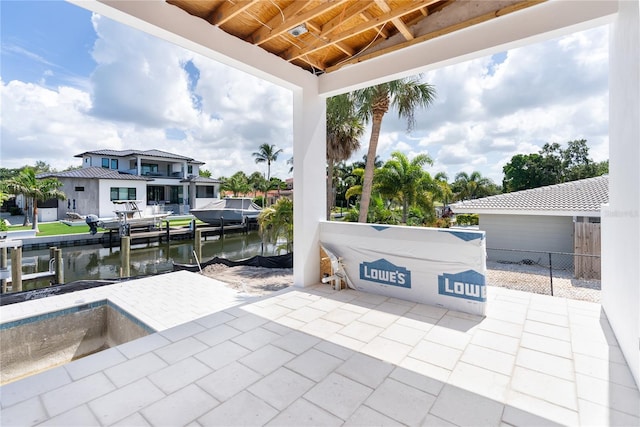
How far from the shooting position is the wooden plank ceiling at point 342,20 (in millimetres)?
2846

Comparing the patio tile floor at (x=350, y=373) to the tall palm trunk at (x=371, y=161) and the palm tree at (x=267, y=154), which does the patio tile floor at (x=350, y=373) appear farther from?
the palm tree at (x=267, y=154)

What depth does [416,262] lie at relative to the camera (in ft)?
12.2

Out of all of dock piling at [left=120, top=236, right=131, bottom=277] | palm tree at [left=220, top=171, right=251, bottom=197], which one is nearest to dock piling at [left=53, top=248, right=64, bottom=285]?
dock piling at [left=120, top=236, right=131, bottom=277]

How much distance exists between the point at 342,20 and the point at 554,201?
10511 mm

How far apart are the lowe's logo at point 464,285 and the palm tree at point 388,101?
454 cm

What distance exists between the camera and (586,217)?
864 centimetres

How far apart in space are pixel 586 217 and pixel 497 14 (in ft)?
29.0

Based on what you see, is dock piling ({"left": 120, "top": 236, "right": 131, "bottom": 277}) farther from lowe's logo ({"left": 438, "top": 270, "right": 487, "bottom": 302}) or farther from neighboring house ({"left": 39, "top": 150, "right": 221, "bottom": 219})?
neighboring house ({"left": 39, "top": 150, "right": 221, "bottom": 219})

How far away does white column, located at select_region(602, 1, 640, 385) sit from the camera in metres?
2.03

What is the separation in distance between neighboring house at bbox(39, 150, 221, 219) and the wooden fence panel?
22335mm

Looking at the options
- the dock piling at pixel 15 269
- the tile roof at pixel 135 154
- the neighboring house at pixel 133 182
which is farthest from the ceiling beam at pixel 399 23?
the tile roof at pixel 135 154

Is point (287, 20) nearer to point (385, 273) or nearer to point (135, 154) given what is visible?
point (385, 273)

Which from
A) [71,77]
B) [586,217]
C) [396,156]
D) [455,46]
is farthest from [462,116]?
[71,77]

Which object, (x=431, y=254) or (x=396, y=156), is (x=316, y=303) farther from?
(x=396, y=156)
